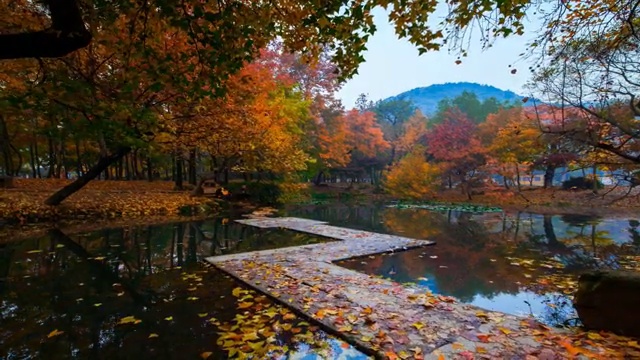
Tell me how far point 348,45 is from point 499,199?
23.7 metres

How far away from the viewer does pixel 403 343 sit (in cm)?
314

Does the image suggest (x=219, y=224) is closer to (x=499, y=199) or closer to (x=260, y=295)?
(x=260, y=295)

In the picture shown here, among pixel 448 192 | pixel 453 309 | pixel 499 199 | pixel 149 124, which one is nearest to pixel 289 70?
pixel 448 192

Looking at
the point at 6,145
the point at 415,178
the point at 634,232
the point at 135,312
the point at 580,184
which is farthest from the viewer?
the point at 415,178

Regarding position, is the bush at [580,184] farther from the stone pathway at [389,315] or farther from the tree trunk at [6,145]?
the tree trunk at [6,145]

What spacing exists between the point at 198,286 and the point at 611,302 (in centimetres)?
516

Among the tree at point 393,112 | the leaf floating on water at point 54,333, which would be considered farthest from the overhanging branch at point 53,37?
the tree at point 393,112

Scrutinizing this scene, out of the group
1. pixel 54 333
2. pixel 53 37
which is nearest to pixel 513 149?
pixel 53 37

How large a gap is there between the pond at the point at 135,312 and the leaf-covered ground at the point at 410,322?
0.29m

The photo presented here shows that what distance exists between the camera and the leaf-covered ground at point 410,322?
A: 9.86 ft

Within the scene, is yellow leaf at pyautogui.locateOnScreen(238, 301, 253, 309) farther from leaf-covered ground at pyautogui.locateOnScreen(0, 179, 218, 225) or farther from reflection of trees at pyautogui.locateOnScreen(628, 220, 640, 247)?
reflection of trees at pyautogui.locateOnScreen(628, 220, 640, 247)

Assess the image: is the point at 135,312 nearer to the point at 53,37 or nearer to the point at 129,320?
the point at 129,320

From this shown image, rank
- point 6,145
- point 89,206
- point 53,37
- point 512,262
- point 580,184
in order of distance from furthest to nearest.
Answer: point 580,184 < point 6,145 < point 89,206 < point 512,262 < point 53,37

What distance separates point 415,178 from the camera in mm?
24750
